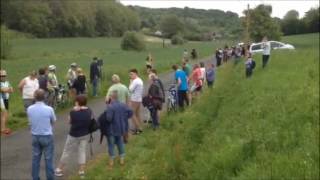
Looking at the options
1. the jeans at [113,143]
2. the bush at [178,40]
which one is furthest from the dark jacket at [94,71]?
the bush at [178,40]

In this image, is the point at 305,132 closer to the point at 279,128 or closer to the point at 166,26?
the point at 279,128

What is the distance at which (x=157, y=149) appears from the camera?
13.0 m

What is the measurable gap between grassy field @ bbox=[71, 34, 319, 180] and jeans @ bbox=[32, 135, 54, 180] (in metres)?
1.13

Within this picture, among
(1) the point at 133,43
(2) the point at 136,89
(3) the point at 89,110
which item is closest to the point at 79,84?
(2) the point at 136,89

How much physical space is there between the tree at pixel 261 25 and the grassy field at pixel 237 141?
566 mm

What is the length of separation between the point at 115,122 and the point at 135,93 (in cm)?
351

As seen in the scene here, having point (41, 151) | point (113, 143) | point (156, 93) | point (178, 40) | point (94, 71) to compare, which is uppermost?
point (178, 40)

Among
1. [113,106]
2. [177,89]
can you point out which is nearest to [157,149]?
[113,106]

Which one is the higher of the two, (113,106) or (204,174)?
(113,106)

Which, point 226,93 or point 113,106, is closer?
point 113,106

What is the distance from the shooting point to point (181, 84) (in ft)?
61.5

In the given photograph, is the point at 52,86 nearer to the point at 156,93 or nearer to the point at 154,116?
the point at 154,116

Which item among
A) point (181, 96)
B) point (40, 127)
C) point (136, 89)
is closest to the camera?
point (40, 127)

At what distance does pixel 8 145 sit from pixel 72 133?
14.0 feet
